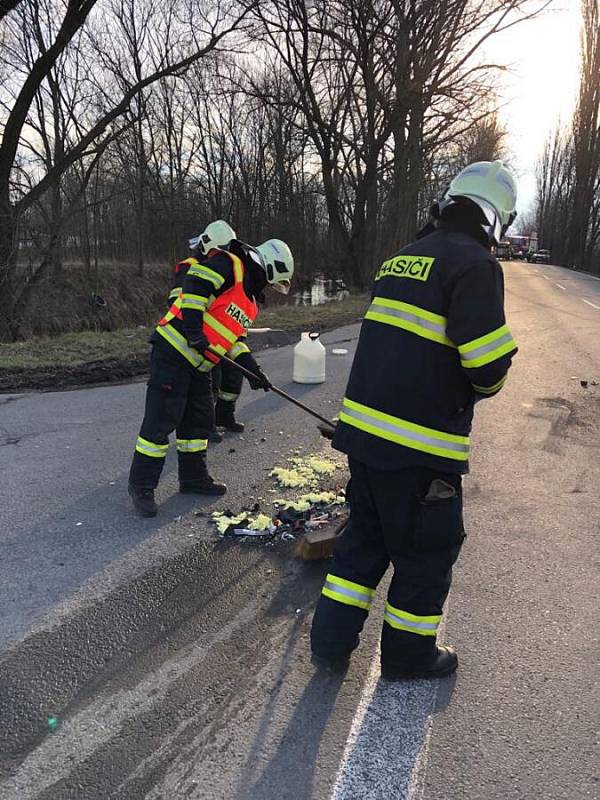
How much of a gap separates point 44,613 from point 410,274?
2278 mm

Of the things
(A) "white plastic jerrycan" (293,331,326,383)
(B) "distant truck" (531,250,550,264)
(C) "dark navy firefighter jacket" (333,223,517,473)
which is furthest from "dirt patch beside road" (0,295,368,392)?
(B) "distant truck" (531,250,550,264)

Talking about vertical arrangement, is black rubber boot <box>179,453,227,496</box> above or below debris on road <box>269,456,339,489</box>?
above

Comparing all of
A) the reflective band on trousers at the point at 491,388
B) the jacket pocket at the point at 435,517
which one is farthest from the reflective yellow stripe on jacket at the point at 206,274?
the jacket pocket at the point at 435,517

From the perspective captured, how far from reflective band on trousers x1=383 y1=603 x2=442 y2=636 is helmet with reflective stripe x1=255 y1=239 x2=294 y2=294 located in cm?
273

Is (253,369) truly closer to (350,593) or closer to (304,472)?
(304,472)

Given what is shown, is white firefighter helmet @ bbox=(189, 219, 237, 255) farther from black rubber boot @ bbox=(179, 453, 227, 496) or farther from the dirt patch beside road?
the dirt patch beside road

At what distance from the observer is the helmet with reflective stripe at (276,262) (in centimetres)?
442

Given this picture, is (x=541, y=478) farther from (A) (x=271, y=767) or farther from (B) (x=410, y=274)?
(A) (x=271, y=767)

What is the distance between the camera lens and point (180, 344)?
4078 millimetres

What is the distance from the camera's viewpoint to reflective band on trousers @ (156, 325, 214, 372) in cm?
408

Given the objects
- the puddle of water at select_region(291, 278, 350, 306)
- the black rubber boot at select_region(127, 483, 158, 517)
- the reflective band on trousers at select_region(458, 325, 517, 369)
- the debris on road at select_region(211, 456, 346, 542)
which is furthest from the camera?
the puddle of water at select_region(291, 278, 350, 306)

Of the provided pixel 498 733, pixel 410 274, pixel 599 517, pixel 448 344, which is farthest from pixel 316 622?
pixel 599 517

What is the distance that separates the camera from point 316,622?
250 cm

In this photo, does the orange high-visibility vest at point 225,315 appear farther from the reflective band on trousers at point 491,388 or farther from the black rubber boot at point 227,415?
the reflective band on trousers at point 491,388
